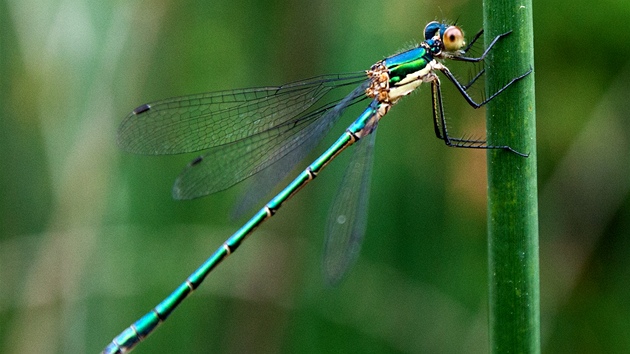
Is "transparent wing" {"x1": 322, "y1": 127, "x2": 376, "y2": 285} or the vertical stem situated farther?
"transparent wing" {"x1": 322, "y1": 127, "x2": 376, "y2": 285}

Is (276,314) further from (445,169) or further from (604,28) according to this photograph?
(604,28)

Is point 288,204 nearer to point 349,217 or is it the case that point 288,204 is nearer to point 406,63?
point 349,217

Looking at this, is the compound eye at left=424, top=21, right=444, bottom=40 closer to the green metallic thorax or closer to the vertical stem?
the green metallic thorax

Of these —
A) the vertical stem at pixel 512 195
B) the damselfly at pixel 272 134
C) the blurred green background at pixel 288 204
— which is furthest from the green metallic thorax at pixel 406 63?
the vertical stem at pixel 512 195

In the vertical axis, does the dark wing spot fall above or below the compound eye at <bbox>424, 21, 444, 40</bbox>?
below

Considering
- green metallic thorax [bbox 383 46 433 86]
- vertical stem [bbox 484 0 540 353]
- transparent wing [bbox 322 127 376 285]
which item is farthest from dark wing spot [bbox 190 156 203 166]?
vertical stem [bbox 484 0 540 353]

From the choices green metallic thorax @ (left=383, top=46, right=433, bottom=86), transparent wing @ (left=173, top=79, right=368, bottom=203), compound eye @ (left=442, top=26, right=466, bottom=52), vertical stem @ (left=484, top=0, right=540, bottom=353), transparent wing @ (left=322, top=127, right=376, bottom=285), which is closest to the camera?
vertical stem @ (left=484, top=0, right=540, bottom=353)

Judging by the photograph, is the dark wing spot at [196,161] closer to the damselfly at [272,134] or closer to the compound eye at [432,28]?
the damselfly at [272,134]
